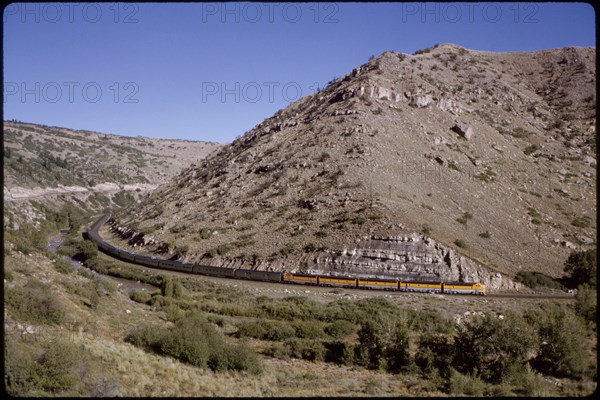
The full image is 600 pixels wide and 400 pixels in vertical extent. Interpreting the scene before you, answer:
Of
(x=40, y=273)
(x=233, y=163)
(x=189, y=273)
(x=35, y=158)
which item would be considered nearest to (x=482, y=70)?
(x=233, y=163)

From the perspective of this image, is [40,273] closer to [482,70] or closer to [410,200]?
[410,200]

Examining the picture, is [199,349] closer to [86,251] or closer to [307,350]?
[307,350]

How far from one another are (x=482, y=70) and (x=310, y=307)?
273ft

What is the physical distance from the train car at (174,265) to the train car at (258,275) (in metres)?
6.21

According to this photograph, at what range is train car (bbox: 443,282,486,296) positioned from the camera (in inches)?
1291

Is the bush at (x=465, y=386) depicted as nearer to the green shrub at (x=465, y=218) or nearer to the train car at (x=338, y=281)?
the train car at (x=338, y=281)

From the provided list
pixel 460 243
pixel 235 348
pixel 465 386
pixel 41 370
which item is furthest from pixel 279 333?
pixel 460 243

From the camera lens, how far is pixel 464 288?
3306 cm

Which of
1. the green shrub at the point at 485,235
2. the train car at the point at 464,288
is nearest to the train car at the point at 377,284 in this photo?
the train car at the point at 464,288

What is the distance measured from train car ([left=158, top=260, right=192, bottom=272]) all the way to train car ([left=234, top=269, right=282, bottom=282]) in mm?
6208

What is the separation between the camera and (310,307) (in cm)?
2703

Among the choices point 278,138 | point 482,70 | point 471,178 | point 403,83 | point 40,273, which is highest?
point 482,70

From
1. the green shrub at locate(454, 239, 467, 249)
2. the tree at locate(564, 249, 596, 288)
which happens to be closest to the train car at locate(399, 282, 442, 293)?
the green shrub at locate(454, 239, 467, 249)

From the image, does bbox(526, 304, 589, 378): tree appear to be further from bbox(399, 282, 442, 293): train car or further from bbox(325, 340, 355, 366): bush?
bbox(399, 282, 442, 293): train car
